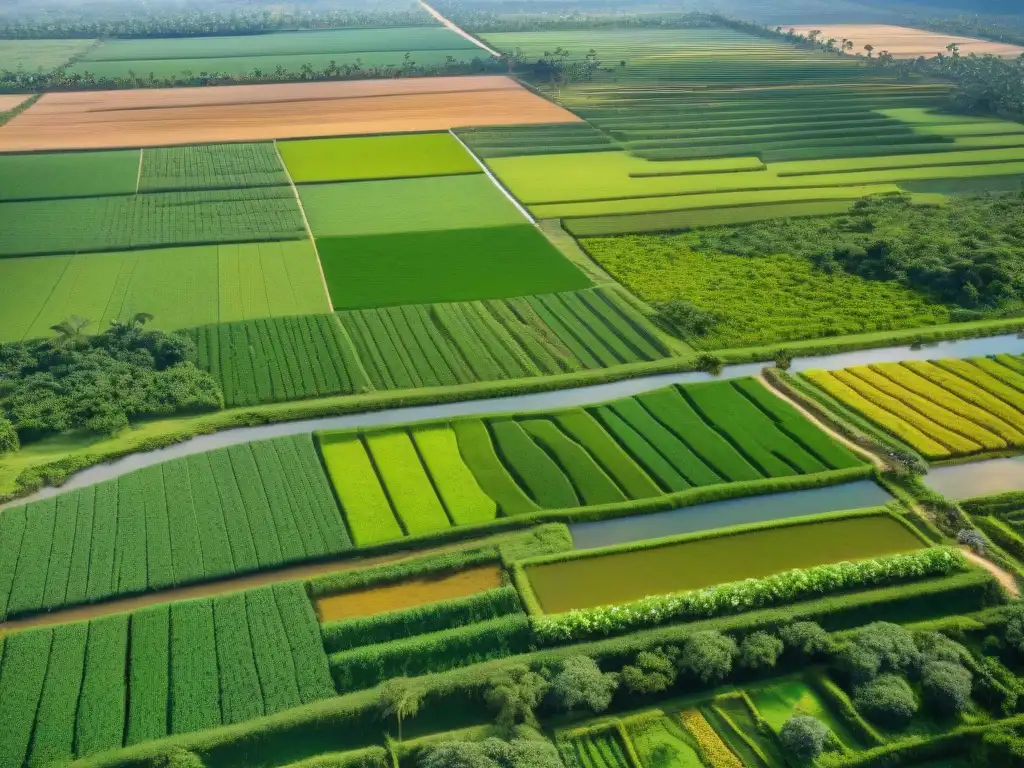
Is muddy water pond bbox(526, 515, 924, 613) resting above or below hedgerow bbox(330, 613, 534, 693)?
above

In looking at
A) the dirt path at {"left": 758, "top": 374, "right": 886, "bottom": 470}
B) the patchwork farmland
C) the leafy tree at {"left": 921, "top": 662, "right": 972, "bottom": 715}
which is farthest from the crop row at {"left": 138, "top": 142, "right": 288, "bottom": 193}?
the leafy tree at {"left": 921, "top": 662, "right": 972, "bottom": 715}

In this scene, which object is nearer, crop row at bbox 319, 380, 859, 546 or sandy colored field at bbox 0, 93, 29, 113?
crop row at bbox 319, 380, 859, 546

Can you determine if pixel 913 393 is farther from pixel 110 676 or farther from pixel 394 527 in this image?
pixel 110 676

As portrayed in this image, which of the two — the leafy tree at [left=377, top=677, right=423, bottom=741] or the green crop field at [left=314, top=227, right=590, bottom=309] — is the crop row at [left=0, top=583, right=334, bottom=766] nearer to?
the leafy tree at [left=377, top=677, right=423, bottom=741]

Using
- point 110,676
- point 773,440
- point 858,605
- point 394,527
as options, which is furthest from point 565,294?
point 110,676

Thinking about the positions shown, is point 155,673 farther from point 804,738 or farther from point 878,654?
point 878,654

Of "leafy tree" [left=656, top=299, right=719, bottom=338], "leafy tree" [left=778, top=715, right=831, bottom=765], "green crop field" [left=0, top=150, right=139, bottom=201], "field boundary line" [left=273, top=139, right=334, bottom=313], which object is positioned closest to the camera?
"leafy tree" [left=778, top=715, right=831, bottom=765]
